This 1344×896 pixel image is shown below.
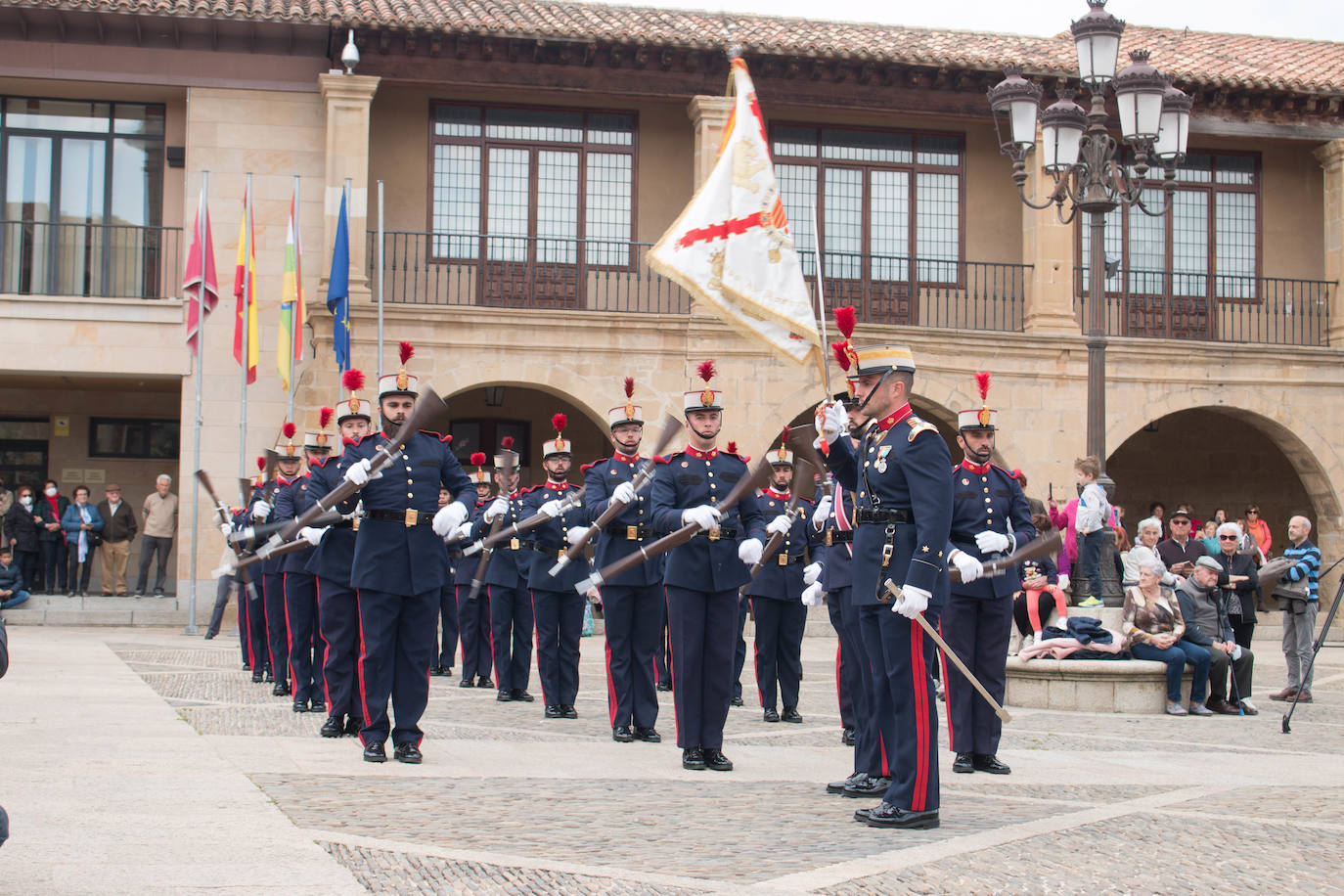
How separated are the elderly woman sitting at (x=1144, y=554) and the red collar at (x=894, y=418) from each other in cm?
626

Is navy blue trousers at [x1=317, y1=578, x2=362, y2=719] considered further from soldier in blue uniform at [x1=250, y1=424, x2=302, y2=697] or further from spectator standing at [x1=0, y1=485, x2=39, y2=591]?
spectator standing at [x1=0, y1=485, x2=39, y2=591]

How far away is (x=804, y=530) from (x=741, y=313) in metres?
3.00

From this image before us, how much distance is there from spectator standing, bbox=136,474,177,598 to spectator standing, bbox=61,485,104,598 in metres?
0.71

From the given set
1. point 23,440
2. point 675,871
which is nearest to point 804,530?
point 675,871

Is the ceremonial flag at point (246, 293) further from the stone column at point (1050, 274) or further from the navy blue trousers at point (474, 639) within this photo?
the stone column at point (1050, 274)

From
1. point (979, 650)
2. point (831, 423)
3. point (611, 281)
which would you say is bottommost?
point (979, 650)

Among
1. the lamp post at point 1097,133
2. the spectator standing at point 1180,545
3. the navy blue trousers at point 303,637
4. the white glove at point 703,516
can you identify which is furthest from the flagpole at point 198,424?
the white glove at point 703,516

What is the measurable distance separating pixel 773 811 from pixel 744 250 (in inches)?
130

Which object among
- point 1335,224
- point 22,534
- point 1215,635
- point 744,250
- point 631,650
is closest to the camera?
point 744,250

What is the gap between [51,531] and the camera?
853 inches

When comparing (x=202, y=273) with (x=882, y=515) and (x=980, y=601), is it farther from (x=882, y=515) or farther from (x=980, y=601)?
(x=882, y=515)

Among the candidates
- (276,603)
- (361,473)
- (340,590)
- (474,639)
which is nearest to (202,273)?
(474,639)

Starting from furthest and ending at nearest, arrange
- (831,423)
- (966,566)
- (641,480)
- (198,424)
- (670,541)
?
(198,424)
(641,480)
(670,541)
(966,566)
(831,423)

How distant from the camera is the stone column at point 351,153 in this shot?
2080 centimetres
